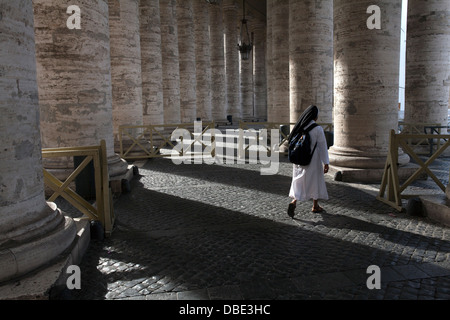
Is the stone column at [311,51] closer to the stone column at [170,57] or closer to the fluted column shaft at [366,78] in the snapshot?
the fluted column shaft at [366,78]

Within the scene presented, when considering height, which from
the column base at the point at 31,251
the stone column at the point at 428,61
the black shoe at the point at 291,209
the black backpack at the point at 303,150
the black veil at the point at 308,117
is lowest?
the black shoe at the point at 291,209

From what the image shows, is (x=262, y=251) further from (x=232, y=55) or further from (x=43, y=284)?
(x=232, y=55)

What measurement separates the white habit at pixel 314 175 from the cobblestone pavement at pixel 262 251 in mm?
354

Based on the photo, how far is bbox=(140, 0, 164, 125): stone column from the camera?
1619 centimetres

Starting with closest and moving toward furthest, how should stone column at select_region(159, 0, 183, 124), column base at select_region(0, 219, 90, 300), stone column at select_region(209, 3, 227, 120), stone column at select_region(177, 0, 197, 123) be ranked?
column base at select_region(0, 219, 90, 300)
stone column at select_region(159, 0, 183, 124)
stone column at select_region(177, 0, 197, 123)
stone column at select_region(209, 3, 227, 120)

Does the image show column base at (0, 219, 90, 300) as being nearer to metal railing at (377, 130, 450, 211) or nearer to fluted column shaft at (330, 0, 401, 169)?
metal railing at (377, 130, 450, 211)

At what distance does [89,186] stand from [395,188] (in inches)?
203

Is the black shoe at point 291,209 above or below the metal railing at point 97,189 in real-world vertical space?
below

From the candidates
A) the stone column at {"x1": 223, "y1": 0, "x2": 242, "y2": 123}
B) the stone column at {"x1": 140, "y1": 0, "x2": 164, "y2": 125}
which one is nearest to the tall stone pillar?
the stone column at {"x1": 140, "y1": 0, "x2": 164, "y2": 125}

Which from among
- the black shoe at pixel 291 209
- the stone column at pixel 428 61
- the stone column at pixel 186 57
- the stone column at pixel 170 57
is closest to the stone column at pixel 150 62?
the stone column at pixel 170 57

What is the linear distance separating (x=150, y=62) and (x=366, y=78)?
10309 mm

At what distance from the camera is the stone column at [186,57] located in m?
23.2

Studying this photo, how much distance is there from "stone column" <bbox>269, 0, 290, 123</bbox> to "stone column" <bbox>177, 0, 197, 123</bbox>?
294 inches
